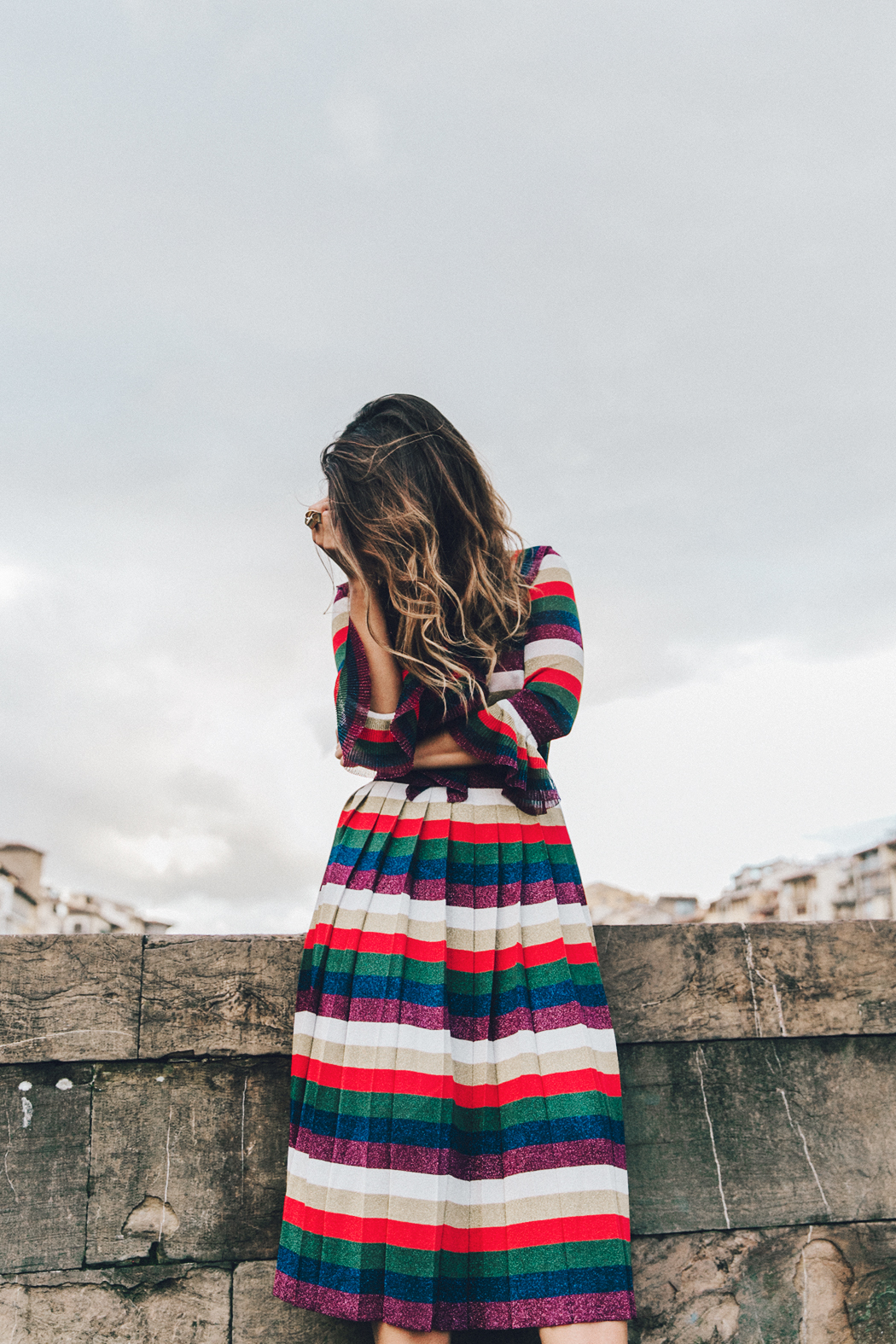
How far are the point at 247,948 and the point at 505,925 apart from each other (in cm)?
87

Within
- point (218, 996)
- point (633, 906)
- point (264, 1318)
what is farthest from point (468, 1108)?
point (633, 906)

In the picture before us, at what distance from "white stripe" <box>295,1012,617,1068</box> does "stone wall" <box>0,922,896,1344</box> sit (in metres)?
0.70

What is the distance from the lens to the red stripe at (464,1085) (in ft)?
5.83

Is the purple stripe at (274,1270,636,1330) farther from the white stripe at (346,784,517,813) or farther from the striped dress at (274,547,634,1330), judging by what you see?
the white stripe at (346,784,517,813)

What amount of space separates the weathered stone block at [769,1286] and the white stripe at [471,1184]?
3.14 ft

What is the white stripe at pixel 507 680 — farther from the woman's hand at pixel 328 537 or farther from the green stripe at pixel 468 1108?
the green stripe at pixel 468 1108

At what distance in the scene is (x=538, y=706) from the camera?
6.57 ft

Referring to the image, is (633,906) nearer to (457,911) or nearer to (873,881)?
(873,881)

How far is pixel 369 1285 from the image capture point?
1704mm

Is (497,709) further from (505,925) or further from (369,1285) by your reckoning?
(369,1285)

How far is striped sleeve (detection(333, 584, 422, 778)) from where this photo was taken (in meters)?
1.95

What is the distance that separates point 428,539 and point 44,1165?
182 centimetres

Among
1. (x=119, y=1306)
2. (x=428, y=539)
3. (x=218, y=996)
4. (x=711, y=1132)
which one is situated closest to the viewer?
(x=428, y=539)

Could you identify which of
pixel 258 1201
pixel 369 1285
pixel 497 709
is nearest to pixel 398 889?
pixel 497 709
